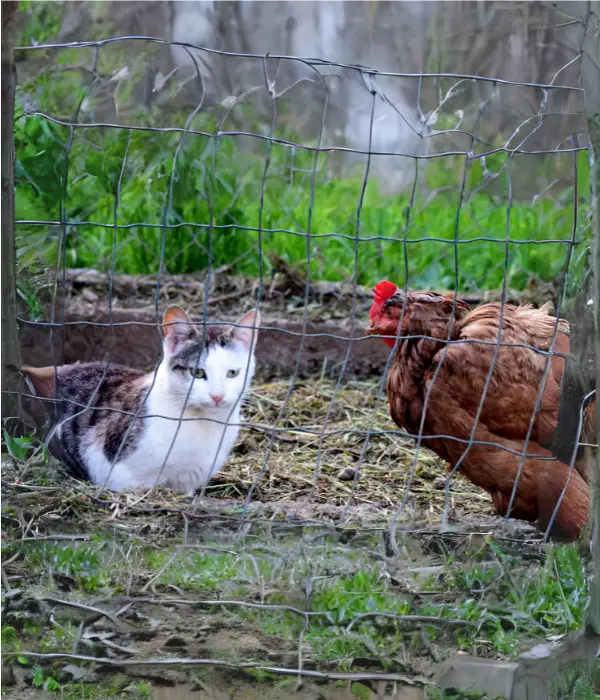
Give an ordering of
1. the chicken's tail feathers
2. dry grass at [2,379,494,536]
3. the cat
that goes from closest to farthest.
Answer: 1. the chicken's tail feathers
2. dry grass at [2,379,494,536]
3. the cat

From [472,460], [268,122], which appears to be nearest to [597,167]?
[472,460]

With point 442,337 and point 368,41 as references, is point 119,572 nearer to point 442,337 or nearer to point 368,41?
point 442,337

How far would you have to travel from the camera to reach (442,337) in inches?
112

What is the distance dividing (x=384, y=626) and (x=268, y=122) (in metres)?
3.84

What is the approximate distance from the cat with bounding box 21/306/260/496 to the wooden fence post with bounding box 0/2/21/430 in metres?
0.10

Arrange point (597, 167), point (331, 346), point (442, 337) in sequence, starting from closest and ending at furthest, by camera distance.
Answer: point (597, 167) < point (442, 337) < point (331, 346)

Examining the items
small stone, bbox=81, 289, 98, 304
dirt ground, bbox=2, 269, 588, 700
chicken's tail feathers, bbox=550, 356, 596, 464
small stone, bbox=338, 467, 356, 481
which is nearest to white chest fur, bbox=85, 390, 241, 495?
dirt ground, bbox=2, 269, 588, 700

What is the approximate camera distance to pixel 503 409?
263 centimetres

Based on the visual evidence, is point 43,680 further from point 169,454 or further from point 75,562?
point 169,454

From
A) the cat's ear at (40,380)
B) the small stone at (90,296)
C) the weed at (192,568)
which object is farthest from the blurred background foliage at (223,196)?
the weed at (192,568)

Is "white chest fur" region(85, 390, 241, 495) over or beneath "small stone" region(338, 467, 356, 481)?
over

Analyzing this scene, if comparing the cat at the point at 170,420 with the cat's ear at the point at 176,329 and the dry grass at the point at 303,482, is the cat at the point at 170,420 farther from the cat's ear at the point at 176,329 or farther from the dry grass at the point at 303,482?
the dry grass at the point at 303,482

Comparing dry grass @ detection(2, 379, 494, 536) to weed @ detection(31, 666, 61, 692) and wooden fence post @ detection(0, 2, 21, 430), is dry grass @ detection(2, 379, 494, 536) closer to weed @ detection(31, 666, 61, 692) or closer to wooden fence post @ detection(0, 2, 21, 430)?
wooden fence post @ detection(0, 2, 21, 430)

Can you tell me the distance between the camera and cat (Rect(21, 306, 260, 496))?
8.70 ft
